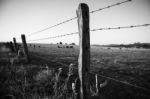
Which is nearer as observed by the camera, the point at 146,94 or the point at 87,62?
the point at 87,62

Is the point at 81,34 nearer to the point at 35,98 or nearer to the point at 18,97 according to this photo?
the point at 35,98

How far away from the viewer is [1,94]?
338cm

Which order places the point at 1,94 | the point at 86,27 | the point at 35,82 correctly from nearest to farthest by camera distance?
the point at 86,27, the point at 1,94, the point at 35,82

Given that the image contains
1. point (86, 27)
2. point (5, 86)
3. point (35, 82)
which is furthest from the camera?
point (35, 82)

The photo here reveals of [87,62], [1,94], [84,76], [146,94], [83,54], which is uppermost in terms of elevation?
[83,54]

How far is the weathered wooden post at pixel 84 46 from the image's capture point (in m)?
2.02

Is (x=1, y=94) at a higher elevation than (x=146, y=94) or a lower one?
higher

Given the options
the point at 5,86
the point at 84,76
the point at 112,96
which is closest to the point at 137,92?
the point at 112,96

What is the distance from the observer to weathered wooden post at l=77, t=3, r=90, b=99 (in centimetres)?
202

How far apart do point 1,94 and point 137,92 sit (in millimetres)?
6157

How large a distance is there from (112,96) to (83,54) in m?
4.38

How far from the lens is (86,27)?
2049 mm

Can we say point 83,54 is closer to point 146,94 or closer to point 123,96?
point 123,96

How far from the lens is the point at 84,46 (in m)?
2.05
